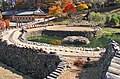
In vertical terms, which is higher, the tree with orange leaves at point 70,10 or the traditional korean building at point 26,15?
the tree with orange leaves at point 70,10

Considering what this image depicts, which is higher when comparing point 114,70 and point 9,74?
point 114,70

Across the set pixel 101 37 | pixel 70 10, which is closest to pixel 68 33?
pixel 101 37

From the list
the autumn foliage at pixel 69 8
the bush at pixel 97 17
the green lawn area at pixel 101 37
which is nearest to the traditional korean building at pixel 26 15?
the autumn foliage at pixel 69 8

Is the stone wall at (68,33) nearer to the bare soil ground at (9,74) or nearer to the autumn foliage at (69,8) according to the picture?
the autumn foliage at (69,8)

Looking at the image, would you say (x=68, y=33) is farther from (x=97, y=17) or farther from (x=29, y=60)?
(x=29, y=60)

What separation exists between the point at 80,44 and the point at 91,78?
3513 centimetres

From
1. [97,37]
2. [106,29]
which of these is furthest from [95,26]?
[97,37]

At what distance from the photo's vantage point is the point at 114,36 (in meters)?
75.8

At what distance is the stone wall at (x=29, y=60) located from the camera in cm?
4007

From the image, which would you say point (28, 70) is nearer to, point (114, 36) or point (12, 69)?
point (12, 69)

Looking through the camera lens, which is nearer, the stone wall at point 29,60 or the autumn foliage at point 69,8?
the stone wall at point 29,60

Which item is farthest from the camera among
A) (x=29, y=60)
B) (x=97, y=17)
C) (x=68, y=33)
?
(x=97, y=17)

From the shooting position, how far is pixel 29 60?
147 ft

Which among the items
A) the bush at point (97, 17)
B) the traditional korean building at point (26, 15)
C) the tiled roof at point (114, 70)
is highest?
the tiled roof at point (114, 70)
